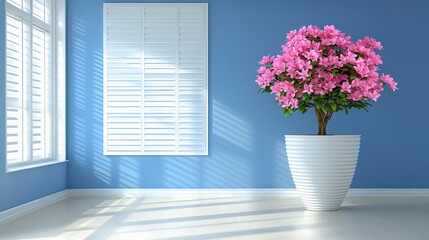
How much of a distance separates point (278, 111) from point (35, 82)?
2.32 metres

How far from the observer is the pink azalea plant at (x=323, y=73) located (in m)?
4.74

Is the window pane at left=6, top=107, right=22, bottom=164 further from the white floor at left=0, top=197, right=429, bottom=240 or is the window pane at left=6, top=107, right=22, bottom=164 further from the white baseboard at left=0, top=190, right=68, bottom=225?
the white floor at left=0, top=197, right=429, bottom=240

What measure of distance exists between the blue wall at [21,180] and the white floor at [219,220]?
0.16m

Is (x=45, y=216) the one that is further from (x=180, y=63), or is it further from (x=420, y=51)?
(x=420, y=51)

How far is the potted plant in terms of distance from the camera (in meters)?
4.75

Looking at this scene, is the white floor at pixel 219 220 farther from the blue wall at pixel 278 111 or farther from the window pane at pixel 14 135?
the window pane at pixel 14 135

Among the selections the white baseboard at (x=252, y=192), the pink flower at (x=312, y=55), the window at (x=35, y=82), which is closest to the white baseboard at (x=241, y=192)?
the white baseboard at (x=252, y=192)

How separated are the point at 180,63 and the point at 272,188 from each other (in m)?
1.53

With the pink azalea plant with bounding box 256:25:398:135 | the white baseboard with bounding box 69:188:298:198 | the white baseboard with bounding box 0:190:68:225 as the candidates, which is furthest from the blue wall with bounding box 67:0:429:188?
the pink azalea plant with bounding box 256:25:398:135

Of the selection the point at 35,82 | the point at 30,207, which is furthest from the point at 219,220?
the point at 35,82

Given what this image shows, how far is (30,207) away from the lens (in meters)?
4.91

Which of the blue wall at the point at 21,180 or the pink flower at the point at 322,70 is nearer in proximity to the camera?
the blue wall at the point at 21,180

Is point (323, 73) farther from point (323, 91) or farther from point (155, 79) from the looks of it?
point (155, 79)

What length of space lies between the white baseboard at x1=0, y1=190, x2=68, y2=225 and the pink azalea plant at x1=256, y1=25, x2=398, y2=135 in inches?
84.5
